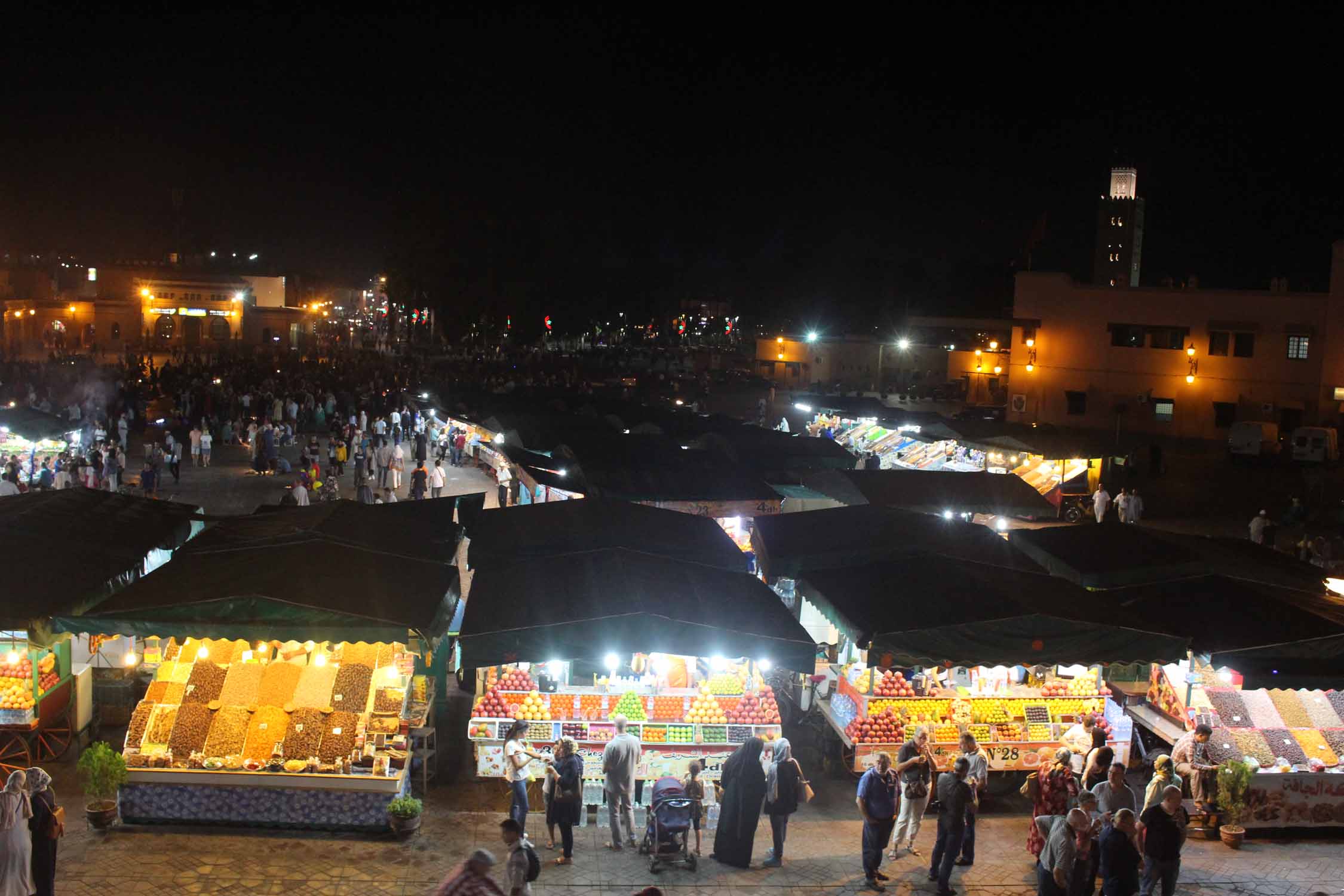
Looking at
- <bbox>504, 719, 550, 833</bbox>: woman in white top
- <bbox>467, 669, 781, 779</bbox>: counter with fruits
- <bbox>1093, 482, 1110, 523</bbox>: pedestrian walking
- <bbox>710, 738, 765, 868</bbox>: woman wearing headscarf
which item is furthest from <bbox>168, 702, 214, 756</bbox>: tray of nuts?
<bbox>1093, 482, 1110, 523</bbox>: pedestrian walking

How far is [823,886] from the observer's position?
751 cm

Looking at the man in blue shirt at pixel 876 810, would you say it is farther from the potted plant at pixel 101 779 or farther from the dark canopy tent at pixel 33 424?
the dark canopy tent at pixel 33 424

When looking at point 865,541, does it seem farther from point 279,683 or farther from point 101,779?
point 101,779

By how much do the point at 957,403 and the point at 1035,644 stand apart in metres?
42.8

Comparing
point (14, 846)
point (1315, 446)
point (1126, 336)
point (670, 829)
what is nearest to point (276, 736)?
point (14, 846)

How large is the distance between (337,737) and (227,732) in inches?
32.2

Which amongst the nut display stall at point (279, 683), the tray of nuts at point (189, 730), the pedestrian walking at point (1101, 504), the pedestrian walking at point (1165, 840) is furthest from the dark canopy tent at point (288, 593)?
the pedestrian walking at point (1101, 504)

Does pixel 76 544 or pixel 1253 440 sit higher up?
pixel 1253 440

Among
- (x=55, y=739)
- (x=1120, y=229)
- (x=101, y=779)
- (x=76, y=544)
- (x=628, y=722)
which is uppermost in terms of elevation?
(x=1120, y=229)

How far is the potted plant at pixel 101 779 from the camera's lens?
7703 millimetres

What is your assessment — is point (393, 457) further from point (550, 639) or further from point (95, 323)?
point (95, 323)

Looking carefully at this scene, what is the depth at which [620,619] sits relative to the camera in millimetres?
8352

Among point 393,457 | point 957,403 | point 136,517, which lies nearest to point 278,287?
point 957,403

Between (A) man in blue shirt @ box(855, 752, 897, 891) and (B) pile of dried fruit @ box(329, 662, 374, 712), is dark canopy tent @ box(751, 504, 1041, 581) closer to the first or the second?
(A) man in blue shirt @ box(855, 752, 897, 891)
